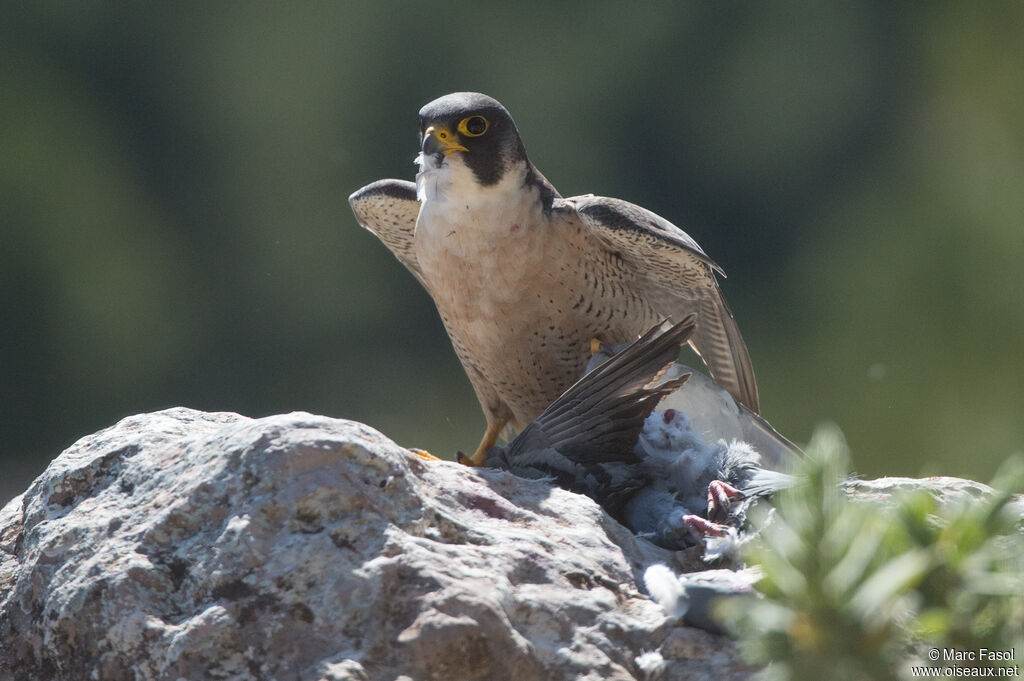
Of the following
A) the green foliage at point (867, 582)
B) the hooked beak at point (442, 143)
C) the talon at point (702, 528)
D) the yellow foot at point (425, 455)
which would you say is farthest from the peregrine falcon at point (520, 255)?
the green foliage at point (867, 582)

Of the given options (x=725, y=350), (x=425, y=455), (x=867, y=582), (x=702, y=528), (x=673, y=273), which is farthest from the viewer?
(x=725, y=350)

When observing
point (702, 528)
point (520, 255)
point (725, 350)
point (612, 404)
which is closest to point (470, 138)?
point (520, 255)

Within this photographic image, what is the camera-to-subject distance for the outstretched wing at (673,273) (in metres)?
3.06

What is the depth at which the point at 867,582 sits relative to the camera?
770mm

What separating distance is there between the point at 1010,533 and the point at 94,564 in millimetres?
1309

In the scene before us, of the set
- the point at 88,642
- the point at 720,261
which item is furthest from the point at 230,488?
the point at 720,261

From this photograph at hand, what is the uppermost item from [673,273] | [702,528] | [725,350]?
[673,273]

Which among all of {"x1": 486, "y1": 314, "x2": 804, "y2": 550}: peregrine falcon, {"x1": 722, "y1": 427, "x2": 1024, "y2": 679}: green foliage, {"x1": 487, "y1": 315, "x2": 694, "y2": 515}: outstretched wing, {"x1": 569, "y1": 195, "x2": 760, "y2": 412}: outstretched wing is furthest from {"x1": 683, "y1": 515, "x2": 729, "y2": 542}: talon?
{"x1": 569, "y1": 195, "x2": 760, "y2": 412}: outstretched wing

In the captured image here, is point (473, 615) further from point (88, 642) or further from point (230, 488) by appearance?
point (88, 642)

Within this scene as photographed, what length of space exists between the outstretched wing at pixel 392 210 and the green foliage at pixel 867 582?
291cm

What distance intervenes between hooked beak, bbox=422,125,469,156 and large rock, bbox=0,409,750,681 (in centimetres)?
156

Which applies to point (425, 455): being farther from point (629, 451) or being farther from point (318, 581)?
point (318, 581)

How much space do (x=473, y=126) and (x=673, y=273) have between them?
0.76m

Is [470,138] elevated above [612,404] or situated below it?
above
